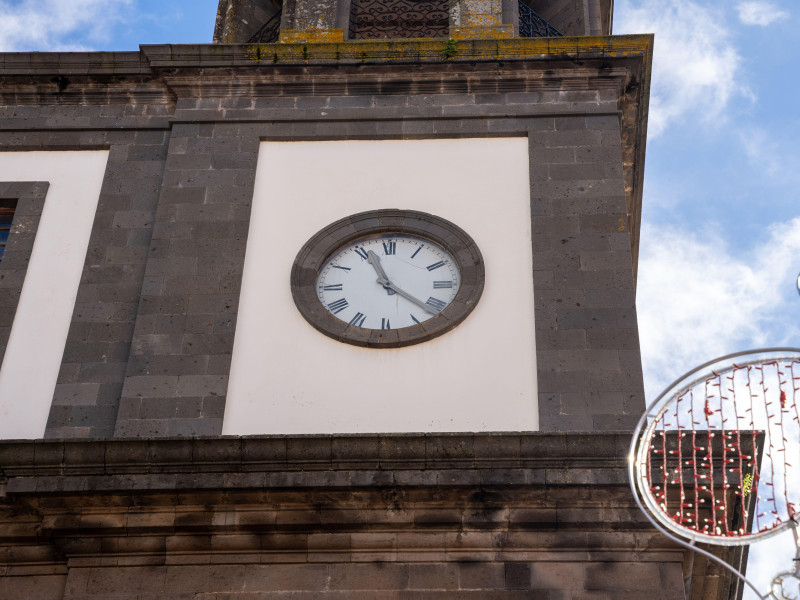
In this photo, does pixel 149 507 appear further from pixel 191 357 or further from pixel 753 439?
pixel 753 439

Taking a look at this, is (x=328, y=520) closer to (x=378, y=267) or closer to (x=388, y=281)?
(x=388, y=281)

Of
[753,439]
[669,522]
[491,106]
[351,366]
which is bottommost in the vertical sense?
[669,522]

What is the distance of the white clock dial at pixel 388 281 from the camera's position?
15.0 meters

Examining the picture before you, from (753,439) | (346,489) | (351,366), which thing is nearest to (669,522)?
(753,439)

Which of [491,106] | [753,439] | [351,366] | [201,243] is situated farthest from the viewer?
[491,106]

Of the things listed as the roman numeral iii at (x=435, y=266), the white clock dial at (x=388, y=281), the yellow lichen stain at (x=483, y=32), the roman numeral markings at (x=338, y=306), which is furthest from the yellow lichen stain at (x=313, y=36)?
the roman numeral markings at (x=338, y=306)

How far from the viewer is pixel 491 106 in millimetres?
17016

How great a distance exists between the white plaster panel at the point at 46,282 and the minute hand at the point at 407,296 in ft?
10.5

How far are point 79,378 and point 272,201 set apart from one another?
118 inches

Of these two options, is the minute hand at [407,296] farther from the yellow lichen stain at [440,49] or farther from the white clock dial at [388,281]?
the yellow lichen stain at [440,49]

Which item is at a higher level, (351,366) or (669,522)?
(351,366)

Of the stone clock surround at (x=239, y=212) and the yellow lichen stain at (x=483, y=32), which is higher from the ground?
the yellow lichen stain at (x=483, y=32)

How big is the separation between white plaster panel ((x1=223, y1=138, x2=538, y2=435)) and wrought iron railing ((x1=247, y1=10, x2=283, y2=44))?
343 centimetres

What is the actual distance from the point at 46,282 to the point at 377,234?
352 cm
